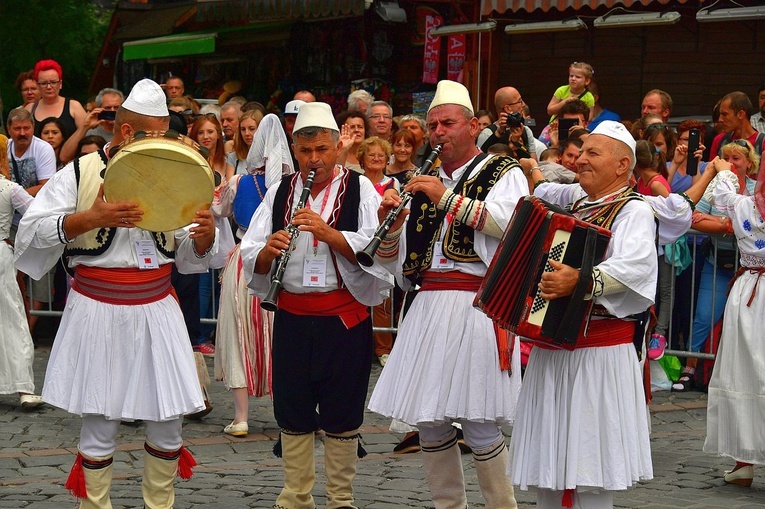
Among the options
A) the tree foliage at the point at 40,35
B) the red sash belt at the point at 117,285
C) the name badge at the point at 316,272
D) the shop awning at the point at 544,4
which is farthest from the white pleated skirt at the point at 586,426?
the tree foliage at the point at 40,35

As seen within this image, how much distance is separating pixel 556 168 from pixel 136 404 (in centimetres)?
488

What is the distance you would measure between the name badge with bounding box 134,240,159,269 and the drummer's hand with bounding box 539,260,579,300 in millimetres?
2174

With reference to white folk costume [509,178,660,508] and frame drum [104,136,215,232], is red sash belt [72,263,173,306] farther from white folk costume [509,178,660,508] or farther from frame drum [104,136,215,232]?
white folk costume [509,178,660,508]

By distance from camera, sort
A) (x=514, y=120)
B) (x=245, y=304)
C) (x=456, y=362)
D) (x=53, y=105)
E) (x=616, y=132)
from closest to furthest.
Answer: (x=616, y=132) < (x=456, y=362) < (x=245, y=304) < (x=514, y=120) < (x=53, y=105)

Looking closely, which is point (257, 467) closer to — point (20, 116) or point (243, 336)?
point (243, 336)

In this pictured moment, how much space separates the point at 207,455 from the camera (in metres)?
8.38

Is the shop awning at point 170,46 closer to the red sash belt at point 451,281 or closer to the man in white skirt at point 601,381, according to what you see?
the red sash belt at point 451,281

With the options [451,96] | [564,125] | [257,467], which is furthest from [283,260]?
[564,125]

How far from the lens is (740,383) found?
7812 mm

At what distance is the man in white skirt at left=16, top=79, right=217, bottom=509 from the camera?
6.36m

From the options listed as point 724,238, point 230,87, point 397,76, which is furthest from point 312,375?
point 230,87

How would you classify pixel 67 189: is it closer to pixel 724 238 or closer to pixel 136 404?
pixel 136 404

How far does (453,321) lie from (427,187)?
0.72 meters

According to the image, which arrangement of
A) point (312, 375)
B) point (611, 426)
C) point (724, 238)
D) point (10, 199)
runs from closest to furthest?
1. point (611, 426)
2. point (312, 375)
3. point (10, 199)
4. point (724, 238)
